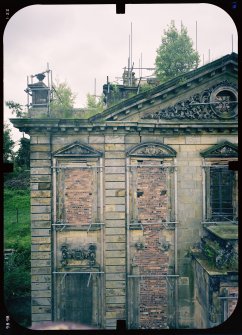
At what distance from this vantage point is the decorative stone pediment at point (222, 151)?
532 centimetres

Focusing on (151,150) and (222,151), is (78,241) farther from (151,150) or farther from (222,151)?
(222,151)

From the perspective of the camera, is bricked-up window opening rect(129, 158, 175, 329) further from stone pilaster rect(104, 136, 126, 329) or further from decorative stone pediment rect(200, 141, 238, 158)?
decorative stone pediment rect(200, 141, 238, 158)

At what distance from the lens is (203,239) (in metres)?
5.18

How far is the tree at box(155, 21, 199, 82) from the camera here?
7.88m

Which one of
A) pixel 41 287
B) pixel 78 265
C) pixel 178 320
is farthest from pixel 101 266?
pixel 178 320

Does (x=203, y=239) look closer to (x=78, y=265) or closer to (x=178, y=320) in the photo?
(x=178, y=320)

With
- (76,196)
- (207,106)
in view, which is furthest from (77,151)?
(207,106)

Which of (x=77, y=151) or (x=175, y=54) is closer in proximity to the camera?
(x=77, y=151)

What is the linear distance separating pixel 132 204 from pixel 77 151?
4.93 feet

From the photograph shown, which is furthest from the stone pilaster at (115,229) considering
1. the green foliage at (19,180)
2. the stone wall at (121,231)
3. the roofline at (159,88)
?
the green foliage at (19,180)

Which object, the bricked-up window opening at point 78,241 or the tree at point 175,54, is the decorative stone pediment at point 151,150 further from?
the tree at point 175,54

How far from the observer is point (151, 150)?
5336 mm

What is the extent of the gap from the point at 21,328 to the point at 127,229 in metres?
2.58

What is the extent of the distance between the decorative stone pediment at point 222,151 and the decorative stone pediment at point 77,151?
2192 mm
